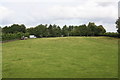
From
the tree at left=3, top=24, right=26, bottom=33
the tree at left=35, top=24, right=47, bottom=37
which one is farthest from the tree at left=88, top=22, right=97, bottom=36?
the tree at left=3, top=24, right=26, bottom=33

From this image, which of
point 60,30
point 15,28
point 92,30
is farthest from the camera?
point 15,28

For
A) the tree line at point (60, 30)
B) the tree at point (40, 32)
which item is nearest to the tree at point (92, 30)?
the tree line at point (60, 30)

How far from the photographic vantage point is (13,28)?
327 feet

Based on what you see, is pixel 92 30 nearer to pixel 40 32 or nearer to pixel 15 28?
pixel 40 32

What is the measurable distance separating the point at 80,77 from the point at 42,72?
295cm

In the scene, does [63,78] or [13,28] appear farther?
[13,28]

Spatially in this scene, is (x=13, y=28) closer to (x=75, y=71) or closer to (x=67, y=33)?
(x=67, y=33)

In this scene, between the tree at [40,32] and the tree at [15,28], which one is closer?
the tree at [40,32]

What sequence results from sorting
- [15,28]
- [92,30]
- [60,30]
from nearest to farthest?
1. [92,30]
2. [60,30]
3. [15,28]

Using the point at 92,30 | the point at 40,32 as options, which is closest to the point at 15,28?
the point at 40,32

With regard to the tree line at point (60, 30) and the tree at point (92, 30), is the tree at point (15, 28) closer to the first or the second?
the tree line at point (60, 30)

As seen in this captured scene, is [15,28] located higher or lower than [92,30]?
higher

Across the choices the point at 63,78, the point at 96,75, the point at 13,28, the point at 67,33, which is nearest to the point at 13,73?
the point at 63,78

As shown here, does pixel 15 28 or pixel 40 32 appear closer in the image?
pixel 40 32
